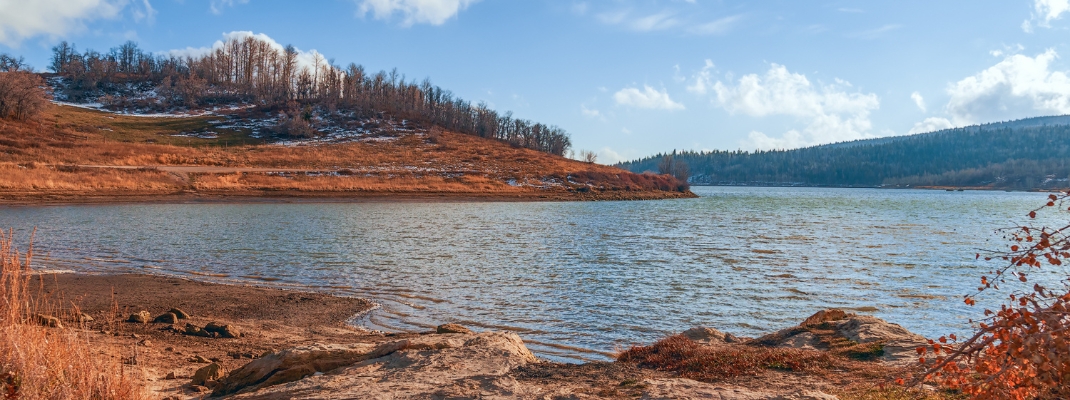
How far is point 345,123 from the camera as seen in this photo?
416ft

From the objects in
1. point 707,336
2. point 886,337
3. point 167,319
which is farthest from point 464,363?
point 167,319

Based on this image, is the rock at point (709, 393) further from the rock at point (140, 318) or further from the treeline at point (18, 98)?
the treeline at point (18, 98)

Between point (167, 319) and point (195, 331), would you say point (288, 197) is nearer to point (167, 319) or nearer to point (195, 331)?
point (167, 319)

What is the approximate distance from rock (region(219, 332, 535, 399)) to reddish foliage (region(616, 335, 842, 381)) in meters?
1.83

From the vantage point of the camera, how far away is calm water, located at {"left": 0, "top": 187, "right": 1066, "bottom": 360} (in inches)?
587

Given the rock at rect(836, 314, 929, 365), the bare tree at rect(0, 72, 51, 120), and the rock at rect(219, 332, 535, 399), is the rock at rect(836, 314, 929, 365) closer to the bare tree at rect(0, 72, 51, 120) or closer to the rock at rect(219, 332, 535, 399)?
the rock at rect(219, 332, 535, 399)

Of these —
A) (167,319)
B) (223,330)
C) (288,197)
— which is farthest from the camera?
(288,197)

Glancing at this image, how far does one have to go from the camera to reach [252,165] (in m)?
77.6

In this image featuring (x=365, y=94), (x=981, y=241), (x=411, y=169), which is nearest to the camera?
(x=981, y=241)

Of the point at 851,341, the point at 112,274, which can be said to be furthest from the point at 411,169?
the point at 851,341

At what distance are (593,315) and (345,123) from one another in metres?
120

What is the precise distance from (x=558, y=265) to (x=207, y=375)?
15.8 meters

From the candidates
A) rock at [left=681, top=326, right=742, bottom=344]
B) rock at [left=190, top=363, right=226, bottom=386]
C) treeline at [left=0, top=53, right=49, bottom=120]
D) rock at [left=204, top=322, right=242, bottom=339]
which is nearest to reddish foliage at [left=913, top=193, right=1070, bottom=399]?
rock at [left=681, top=326, right=742, bottom=344]

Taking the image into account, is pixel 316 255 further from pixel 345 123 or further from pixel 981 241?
pixel 345 123
